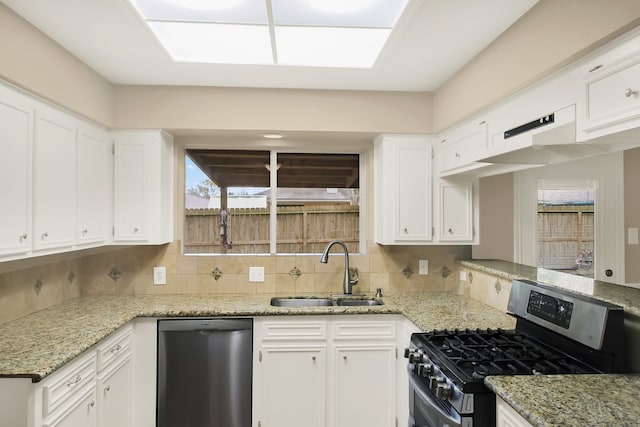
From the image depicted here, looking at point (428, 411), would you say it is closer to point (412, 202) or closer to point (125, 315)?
point (412, 202)

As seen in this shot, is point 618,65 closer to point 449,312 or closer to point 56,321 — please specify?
point 449,312

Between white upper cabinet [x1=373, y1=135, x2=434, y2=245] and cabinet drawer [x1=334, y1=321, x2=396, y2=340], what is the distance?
2.01ft

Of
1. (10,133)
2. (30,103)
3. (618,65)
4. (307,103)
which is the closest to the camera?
(618,65)

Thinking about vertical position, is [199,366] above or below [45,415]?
below

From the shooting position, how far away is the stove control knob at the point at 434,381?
1.68m

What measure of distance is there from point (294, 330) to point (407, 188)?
128 cm

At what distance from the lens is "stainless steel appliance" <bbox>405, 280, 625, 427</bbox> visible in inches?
61.1

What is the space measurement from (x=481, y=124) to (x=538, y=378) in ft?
4.68

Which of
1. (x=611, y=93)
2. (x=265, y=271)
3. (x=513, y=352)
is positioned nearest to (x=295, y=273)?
(x=265, y=271)

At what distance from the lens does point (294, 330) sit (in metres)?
2.67

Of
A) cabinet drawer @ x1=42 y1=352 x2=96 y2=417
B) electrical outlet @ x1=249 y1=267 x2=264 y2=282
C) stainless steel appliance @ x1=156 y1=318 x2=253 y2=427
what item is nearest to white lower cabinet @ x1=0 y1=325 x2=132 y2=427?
cabinet drawer @ x1=42 y1=352 x2=96 y2=417

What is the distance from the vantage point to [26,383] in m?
1.58

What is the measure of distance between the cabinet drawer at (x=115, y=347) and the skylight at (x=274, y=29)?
5.34 feet

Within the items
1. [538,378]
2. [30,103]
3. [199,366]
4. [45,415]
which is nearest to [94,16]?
[30,103]
